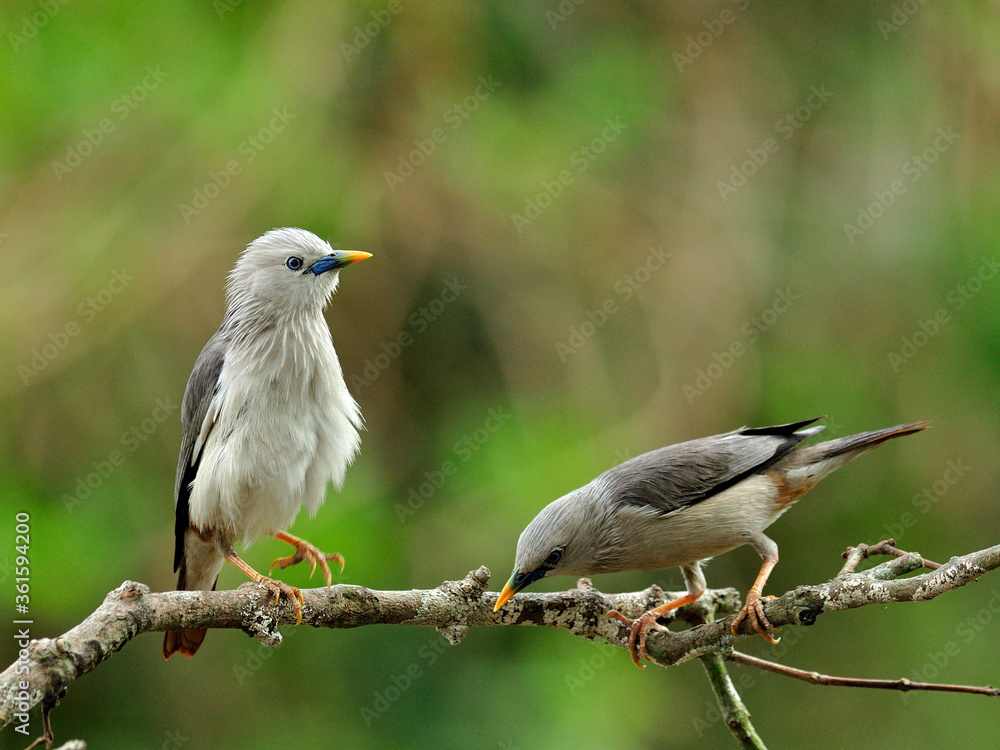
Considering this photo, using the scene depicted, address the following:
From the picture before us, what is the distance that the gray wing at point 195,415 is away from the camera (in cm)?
358

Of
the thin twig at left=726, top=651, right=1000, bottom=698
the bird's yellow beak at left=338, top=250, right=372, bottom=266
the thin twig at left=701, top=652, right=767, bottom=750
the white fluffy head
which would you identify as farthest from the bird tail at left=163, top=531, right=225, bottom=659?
the thin twig at left=726, top=651, right=1000, bottom=698

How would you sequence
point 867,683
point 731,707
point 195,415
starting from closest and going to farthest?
point 867,683 → point 731,707 → point 195,415

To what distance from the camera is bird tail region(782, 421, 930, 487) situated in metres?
3.35

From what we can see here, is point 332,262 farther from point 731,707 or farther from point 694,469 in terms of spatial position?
point 731,707

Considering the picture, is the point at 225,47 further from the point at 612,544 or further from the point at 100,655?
the point at 100,655

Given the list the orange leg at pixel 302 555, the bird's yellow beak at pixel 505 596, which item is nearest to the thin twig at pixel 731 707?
the bird's yellow beak at pixel 505 596

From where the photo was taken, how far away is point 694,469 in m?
3.41

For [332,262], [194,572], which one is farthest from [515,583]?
[194,572]

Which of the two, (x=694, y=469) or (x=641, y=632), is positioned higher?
(x=694, y=469)

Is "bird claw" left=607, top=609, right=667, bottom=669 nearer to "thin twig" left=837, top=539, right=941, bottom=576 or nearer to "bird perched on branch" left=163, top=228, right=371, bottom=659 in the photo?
"thin twig" left=837, top=539, right=941, bottom=576

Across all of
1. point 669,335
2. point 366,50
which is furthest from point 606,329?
point 366,50

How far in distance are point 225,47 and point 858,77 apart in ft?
15.2

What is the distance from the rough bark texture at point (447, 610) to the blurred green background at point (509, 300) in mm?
2120

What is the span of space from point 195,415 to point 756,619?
2.19 m
